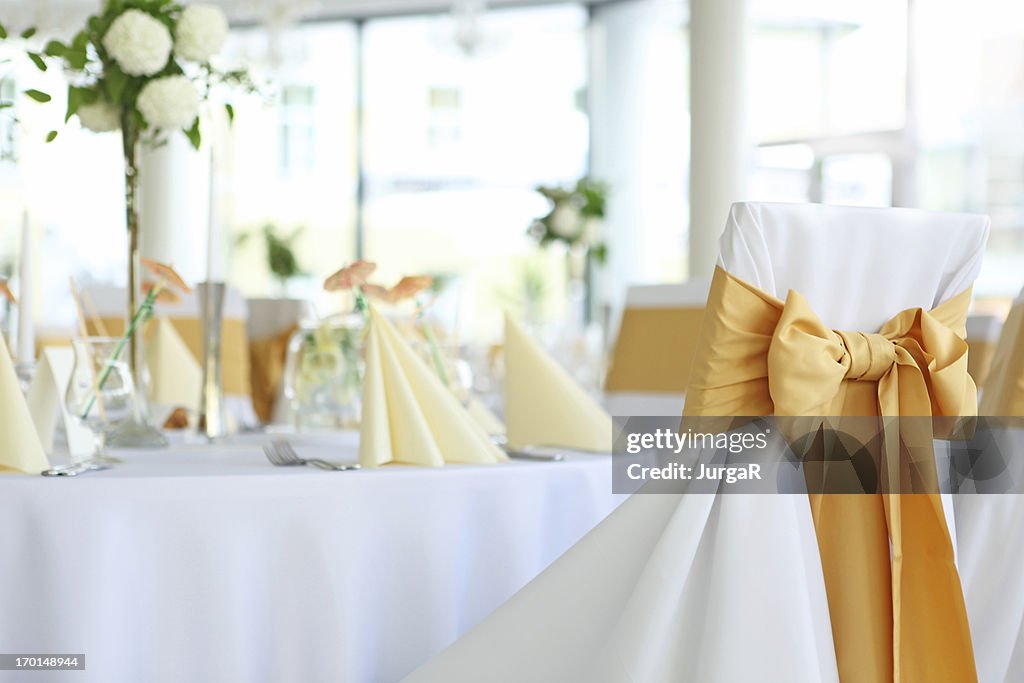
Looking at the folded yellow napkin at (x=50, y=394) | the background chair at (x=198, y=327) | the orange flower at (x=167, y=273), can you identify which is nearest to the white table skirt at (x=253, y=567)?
the folded yellow napkin at (x=50, y=394)

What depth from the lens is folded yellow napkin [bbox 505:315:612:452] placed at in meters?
1.96

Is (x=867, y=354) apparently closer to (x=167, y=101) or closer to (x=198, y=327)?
(x=167, y=101)

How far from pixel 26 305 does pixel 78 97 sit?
0.39 m

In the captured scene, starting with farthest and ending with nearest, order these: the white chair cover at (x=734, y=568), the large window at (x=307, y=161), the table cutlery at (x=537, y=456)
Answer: the large window at (x=307, y=161) → the table cutlery at (x=537, y=456) → the white chair cover at (x=734, y=568)

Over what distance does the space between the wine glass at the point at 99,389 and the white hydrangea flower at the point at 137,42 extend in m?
0.49

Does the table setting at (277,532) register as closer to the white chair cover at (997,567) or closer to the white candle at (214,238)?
the white candle at (214,238)

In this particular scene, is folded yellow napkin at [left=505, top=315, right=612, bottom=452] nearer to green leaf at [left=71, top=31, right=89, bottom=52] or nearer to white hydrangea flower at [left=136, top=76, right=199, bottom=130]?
white hydrangea flower at [left=136, top=76, right=199, bottom=130]

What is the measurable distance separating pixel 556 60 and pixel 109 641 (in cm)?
903

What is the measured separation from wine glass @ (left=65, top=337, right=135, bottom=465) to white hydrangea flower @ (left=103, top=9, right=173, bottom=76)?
491 mm

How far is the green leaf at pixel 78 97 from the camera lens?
204 cm

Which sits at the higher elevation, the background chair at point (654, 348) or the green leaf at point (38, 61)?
the green leaf at point (38, 61)

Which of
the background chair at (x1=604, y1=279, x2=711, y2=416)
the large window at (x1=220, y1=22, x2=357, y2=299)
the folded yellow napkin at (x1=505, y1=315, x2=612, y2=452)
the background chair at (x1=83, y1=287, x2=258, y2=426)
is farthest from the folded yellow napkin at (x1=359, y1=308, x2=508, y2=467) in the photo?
the large window at (x1=220, y1=22, x2=357, y2=299)

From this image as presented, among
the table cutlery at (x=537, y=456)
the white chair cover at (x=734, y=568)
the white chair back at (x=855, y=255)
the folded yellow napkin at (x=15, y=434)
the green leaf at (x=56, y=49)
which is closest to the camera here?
the white chair cover at (x=734, y=568)

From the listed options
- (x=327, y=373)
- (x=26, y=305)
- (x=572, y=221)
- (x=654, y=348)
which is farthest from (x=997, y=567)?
(x=572, y=221)
